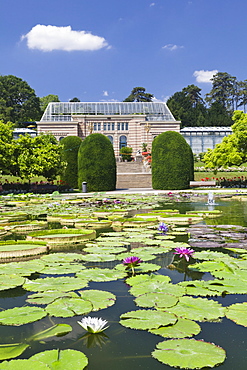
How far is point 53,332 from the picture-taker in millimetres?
1907

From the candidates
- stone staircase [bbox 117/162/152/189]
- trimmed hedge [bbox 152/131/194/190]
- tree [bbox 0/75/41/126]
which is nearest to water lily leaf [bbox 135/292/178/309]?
trimmed hedge [bbox 152/131/194/190]

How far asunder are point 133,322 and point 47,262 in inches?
73.0

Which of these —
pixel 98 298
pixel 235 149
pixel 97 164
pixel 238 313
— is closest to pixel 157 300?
pixel 98 298

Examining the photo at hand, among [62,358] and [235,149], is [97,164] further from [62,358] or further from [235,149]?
[62,358]

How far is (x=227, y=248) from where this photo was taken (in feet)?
13.8

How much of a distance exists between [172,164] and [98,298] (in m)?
18.8

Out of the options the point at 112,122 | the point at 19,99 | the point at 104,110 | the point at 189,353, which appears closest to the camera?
the point at 189,353

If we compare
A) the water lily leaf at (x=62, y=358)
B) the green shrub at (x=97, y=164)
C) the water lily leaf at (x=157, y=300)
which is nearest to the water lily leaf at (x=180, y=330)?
the water lily leaf at (x=157, y=300)

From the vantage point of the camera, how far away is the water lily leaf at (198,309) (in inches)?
82.6

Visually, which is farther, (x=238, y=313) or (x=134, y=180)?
(x=134, y=180)

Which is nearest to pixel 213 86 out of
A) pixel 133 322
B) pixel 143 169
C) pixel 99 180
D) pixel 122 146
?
pixel 122 146

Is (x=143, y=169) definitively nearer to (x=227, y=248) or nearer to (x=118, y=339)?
(x=227, y=248)

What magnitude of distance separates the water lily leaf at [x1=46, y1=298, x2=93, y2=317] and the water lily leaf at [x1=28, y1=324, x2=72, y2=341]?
0.12 metres

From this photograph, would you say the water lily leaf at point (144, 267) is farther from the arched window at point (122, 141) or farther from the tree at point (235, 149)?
the arched window at point (122, 141)
